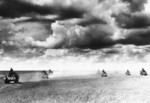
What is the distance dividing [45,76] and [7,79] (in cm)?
1923

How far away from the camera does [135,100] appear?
1823 centimetres

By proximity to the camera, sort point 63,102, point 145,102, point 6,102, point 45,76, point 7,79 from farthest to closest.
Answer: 1. point 45,76
2. point 7,79
3. point 6,102
4. point 63,102
5. point 145,102

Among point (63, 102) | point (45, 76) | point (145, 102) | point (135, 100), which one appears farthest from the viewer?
point (45, 76)

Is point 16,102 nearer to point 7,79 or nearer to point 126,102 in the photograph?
point 126,102

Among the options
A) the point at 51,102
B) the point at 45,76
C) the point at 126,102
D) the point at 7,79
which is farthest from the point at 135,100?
the point at 45,76

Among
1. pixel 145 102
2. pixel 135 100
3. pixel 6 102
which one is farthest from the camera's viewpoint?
pixel 6 102

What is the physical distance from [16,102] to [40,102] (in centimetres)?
227

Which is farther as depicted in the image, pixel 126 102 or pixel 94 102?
pixel 94 102

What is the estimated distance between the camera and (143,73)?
70375 millimetres

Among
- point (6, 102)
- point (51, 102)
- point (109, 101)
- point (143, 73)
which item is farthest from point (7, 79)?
point (143, 73)

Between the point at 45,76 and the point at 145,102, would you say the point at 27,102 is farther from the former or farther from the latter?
the point at 45,76

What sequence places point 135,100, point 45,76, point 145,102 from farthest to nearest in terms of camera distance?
point 45,76 → point 135,100 → point 145,102

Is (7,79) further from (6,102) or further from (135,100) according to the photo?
(135,100)

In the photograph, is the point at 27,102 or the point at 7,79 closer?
the point at 27,102
